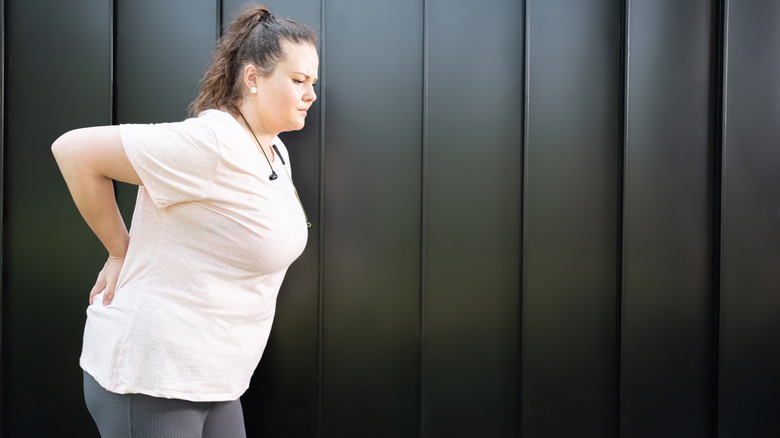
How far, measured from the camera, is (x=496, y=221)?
1.83 meters

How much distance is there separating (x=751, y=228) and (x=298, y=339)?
1909 mm

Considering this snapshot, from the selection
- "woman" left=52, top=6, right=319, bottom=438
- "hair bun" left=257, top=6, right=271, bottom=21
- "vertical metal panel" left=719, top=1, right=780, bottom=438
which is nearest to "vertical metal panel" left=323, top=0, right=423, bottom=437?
"hair bun" left=257, top=6, right=271, bottom=21

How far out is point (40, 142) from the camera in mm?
1649

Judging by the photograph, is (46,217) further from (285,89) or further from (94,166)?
(285,89)

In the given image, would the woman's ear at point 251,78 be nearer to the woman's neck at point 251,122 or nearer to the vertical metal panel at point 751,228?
the woman's neck at point 251,122

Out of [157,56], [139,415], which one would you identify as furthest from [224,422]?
[157,56]

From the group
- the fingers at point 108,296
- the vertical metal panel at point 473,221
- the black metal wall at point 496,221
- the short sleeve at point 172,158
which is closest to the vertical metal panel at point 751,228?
the black metal wall at point 496,221

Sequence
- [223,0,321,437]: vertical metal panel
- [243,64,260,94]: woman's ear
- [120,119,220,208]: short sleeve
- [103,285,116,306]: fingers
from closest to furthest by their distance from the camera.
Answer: [120,119,220,208]: short sleeve, [103,285,116,306]: fingers, [243,64,260,94]: woman's ear, [223,0,321,437]: vertical metal panel

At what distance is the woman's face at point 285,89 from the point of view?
50.0 inches

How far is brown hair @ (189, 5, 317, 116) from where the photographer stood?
4.19ft

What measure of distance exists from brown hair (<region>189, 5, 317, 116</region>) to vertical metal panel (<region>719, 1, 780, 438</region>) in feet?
5.80

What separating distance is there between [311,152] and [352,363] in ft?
2.78

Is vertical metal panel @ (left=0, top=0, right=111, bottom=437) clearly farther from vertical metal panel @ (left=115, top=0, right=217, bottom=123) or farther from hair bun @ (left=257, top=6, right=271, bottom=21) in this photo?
hair bun @ (left=257, top=6, right=271, bottom=21)

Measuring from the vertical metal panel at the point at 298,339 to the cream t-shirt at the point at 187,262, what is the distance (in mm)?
617
